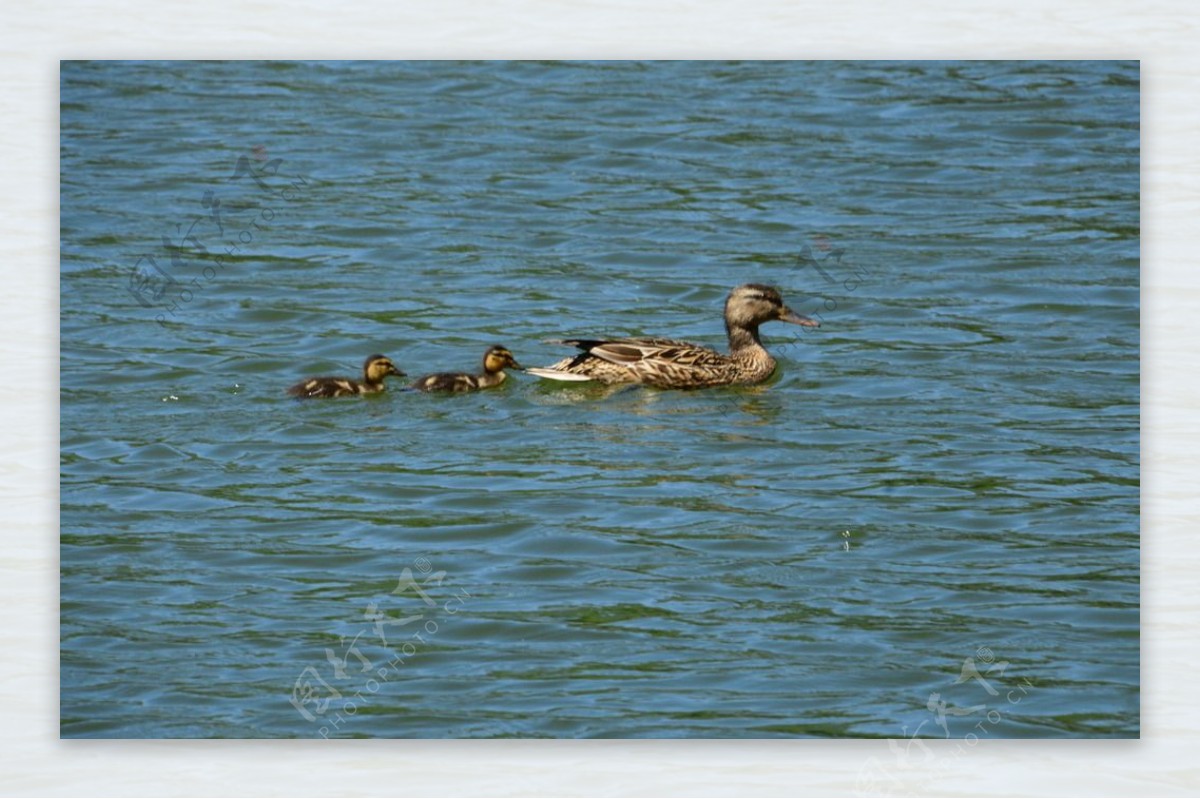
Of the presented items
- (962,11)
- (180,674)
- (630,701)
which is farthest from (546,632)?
(962,11)

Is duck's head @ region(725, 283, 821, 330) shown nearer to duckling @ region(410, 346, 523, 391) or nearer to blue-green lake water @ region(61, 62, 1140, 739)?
blue-green lake water @ region(61, 62, 1140, 739)

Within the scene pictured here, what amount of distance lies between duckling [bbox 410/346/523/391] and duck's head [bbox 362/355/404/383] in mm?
135

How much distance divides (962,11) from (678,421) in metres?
2.48

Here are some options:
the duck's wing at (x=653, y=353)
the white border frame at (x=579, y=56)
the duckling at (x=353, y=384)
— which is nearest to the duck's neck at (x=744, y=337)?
the duck's wing at (x=653, y=353)

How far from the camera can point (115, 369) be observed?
34.2ft

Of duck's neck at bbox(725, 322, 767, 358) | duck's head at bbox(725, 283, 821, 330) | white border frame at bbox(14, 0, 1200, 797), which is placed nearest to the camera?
white border frame at bbox(14, 0, 1200, 797)

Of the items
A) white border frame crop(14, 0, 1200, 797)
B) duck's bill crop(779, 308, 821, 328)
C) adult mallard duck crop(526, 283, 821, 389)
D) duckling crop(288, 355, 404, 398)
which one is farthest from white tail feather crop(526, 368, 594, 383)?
white border frame crop(14, 0, 1200, 797)

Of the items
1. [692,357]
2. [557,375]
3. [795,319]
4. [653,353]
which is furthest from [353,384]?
[795,319]

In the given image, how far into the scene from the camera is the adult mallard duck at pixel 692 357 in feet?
37.6

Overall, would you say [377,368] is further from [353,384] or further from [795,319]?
[795,319]

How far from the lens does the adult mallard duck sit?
37.6 feet

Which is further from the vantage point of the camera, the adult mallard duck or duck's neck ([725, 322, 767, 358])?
duck's neck ([725, 322, 767, 358])

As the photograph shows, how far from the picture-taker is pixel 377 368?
1119cm

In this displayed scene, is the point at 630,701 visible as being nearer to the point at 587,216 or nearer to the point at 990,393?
the point at 990,393
